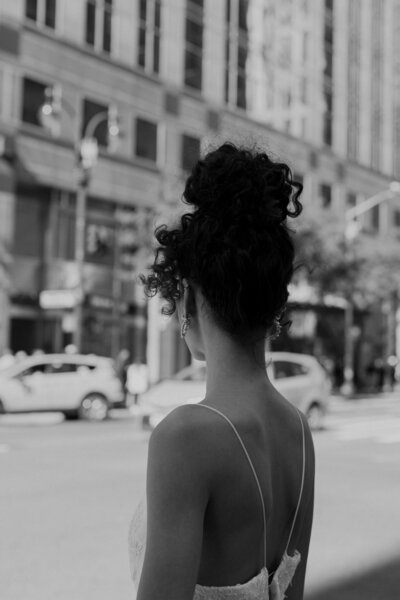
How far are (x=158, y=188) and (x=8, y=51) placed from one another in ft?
27.9

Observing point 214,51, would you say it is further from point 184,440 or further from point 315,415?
point 184,440

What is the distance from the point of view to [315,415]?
57.1 ft

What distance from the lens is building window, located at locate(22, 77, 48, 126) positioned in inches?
1134

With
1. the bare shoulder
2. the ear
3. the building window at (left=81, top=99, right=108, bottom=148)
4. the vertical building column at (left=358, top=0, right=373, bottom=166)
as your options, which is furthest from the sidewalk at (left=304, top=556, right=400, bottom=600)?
the vertical building column at (left=358, top=0, right=373, bottom=166)

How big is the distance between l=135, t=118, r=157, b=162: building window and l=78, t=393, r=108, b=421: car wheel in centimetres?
1522

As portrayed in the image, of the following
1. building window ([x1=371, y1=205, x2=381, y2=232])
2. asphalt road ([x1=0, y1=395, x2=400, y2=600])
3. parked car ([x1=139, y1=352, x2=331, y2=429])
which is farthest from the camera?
building window ([x1=371, y1=205, x2=381, y2=232])

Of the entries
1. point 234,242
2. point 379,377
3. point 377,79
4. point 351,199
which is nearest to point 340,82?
point 377,79

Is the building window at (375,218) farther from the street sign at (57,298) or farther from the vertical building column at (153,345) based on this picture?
the street sign at (57,298)

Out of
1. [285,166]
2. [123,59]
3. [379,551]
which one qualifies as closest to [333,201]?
[123,59]

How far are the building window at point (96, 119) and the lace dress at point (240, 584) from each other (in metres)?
30.2

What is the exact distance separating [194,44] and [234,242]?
36616 millimetres

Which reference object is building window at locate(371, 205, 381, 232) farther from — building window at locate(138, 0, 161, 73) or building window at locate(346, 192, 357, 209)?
building window at locate(138, 0, 161, 73)

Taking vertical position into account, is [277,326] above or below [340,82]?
below

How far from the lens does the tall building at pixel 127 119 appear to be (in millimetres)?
28578
